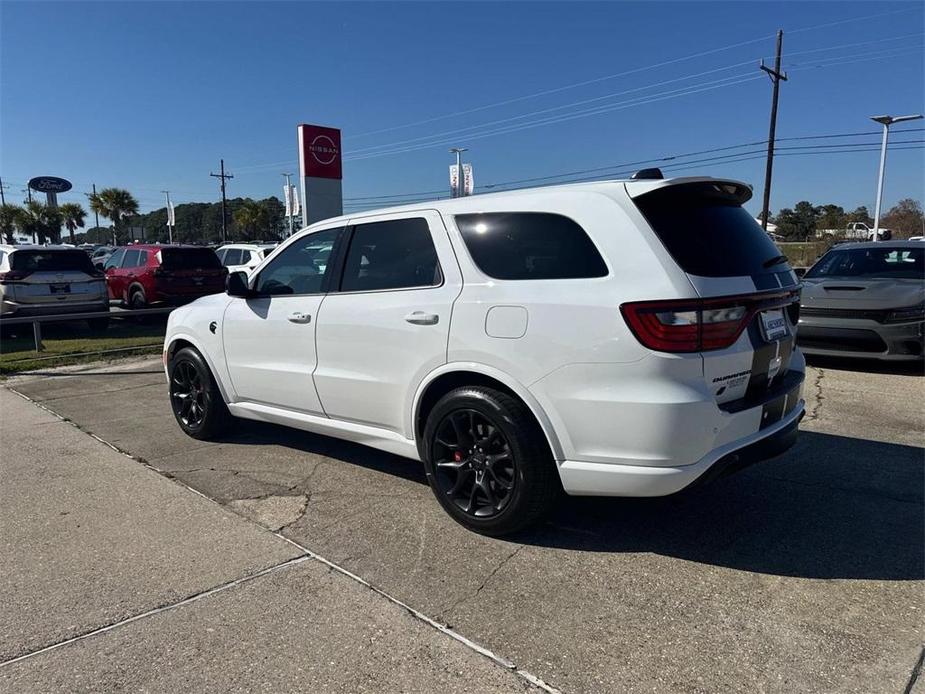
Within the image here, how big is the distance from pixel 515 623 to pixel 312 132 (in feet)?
38.7

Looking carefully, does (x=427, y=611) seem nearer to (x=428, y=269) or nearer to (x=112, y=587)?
(x=112, y=587)

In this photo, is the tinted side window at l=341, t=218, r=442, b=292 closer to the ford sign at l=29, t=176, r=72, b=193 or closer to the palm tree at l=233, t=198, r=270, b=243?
the ford sign at l=29, t=176, r=72, b=193

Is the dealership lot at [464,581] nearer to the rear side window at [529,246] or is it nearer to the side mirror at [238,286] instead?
the side mirror at [238,286]

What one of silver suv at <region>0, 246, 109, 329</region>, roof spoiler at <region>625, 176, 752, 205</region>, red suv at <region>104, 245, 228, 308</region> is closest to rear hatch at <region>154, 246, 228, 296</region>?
red suv at <region>104, 245, 228, 308</region>

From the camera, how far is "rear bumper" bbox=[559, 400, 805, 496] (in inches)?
117

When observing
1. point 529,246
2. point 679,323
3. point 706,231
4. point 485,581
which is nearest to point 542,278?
point 529,246

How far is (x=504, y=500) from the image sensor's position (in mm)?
3395

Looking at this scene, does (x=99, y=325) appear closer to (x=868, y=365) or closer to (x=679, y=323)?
(x=679, y=323)

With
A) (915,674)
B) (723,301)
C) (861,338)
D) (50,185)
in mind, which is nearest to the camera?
(915,674)

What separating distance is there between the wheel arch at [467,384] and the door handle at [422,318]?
0.87 ft

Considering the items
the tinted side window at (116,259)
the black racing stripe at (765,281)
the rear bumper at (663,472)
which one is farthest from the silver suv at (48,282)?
the black racing stripe at (765,281)

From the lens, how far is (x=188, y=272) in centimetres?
1418

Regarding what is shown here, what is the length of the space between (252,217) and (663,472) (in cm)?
8386

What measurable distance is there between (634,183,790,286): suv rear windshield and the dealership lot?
1.44m
